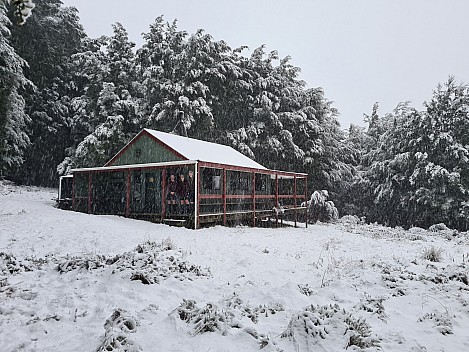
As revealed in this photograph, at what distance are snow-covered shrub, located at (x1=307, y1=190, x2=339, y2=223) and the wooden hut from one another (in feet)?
17.3

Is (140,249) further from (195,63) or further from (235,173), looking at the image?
(195,63)

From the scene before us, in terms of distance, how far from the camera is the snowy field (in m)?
4.11

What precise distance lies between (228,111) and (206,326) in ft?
92.8

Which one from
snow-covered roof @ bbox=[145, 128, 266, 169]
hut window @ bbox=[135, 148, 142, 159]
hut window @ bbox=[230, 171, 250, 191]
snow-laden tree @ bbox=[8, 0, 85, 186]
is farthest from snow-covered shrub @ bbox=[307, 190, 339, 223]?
snow-laden tree @ bbox=[8, 0, 85, 186]

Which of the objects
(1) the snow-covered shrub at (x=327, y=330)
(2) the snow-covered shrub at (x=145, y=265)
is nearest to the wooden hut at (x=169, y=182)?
(2) the snow-covered shrub at (x=145, y=265)

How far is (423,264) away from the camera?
25.4 feet

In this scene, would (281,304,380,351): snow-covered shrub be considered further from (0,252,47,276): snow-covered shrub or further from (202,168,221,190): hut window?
(202,168,221,190): hut window

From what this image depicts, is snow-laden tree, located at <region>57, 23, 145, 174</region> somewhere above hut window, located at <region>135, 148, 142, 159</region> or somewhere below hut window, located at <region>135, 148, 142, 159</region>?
above

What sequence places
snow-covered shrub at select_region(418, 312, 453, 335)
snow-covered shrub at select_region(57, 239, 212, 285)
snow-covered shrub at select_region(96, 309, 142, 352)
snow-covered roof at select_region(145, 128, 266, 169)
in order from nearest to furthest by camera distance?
snow-covered shrub at select_region(96, 309, 142, 352) < snow-covered shrub at select_region(418, 312, 453, 335) < snow-covered shrub at select_region(57, 239, 212, 285) < snow-covered roof at select_region(145, 128, 266, 169)

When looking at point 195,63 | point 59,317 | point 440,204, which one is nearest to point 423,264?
point 59,317

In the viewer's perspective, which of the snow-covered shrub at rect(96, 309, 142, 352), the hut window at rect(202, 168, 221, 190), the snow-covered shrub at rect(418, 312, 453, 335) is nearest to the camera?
the snow-covered shrub at rect(96, 309, 142, 352)

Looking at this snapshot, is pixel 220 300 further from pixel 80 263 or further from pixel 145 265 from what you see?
pixel 80 263

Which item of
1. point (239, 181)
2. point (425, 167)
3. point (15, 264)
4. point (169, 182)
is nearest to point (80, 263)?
point (15, 264)

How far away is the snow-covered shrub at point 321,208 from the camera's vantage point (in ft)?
88.0
